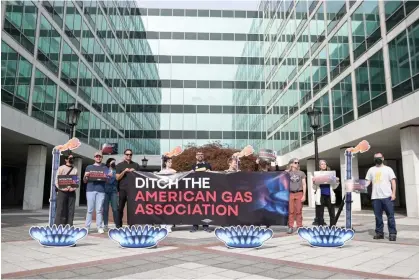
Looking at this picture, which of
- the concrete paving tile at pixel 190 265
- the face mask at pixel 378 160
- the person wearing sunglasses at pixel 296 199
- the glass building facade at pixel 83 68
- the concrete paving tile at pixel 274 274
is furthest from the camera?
the glass building facade at pixel 83 68

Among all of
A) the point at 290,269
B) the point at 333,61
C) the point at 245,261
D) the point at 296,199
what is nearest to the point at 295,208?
the point at 296,199

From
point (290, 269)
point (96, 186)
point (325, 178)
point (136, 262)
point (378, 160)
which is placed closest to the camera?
point (290, 269)

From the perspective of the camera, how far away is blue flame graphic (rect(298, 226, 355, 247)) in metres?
6.62

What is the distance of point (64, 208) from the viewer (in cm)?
802

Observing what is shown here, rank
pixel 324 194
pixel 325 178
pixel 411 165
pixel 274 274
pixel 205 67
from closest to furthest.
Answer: pixel 274 274, pixel 325 178, pixel 324 194, pixel 411 165, pixel 205 67

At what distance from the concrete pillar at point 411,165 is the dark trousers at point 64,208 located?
15.8 meters

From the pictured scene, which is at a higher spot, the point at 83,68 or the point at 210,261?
the point at 83,68

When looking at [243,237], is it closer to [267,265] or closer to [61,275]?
[267,265]

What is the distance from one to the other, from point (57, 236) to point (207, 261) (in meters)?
3.11

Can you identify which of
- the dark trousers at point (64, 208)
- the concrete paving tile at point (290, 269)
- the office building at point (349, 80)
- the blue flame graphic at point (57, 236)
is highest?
the office building at point (349, 80)

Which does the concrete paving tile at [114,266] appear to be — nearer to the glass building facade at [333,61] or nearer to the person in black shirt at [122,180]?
the person in black shirt at [122,180]

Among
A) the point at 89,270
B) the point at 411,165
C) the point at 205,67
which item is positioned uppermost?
the point at 205,67

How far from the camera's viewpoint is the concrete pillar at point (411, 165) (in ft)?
55.4

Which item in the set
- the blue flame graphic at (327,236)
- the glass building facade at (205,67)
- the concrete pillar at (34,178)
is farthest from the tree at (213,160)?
the blue flame graphic at (327,236)
